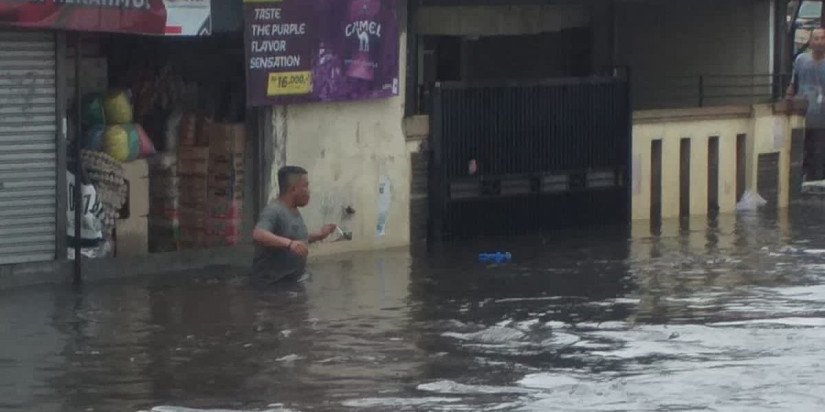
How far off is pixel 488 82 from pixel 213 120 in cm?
317

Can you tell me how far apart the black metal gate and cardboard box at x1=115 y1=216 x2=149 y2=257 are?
129 inches

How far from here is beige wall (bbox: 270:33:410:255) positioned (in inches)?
681

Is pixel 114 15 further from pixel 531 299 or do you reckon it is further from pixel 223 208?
pixel 531 299

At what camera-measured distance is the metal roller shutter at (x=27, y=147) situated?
15.0 m

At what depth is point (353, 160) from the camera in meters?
17.8

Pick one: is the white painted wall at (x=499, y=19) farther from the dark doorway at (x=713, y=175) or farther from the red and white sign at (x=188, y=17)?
the red and white sign at (x=188, y=17)

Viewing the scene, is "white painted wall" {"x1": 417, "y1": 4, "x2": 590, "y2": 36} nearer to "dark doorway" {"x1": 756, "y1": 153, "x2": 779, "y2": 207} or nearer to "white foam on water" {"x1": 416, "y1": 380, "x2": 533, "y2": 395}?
"dark doorway" {"x1": 756, "y1": 153, "x2": 779, "y2": 207}

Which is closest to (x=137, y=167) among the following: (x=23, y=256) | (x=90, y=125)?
(x=90, y=125)

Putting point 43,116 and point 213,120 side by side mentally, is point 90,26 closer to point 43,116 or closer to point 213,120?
point 43,116

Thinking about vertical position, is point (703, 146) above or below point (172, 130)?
below

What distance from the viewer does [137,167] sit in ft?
53.8

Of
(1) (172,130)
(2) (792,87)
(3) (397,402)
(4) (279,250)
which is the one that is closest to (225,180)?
(1) (172,130)

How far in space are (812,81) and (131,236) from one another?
1051 cm

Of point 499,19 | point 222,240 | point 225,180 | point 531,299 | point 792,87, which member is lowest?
point 531,299
